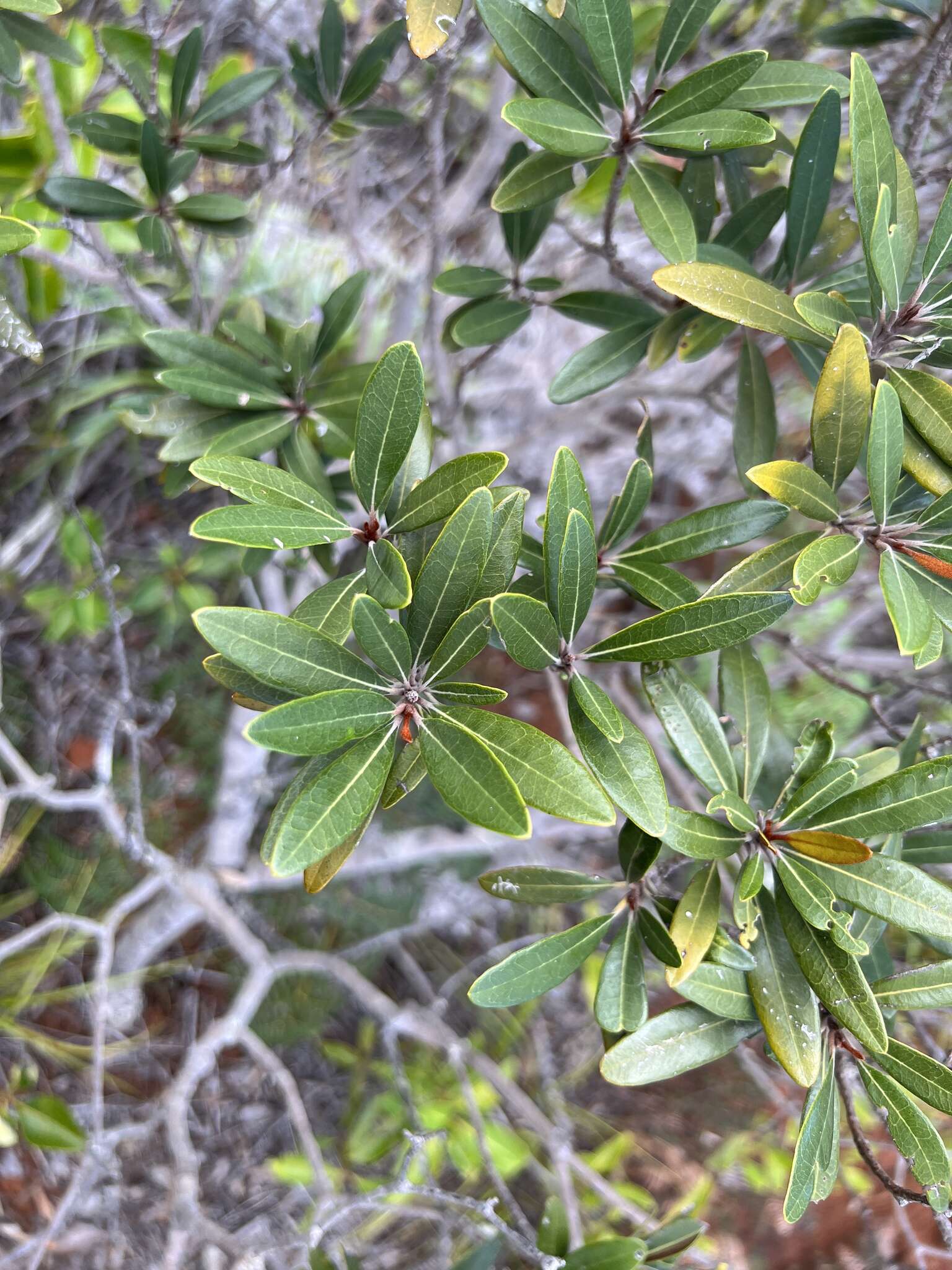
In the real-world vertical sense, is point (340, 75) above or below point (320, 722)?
above

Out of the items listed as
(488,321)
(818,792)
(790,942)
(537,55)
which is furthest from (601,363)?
(790,942)

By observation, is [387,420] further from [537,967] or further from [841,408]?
[537,967]

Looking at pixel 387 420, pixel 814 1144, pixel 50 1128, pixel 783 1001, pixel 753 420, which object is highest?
pixel 387 420

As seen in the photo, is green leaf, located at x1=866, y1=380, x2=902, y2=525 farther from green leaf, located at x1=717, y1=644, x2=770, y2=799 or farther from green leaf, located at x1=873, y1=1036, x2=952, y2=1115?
green leaf, located at x1=873, y1=1036, x2=952, y2=1115

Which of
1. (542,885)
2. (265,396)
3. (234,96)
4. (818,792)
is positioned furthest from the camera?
(234,96)

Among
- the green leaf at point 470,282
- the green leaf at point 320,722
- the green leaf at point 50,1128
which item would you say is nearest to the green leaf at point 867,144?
the green leaf at point 470,282

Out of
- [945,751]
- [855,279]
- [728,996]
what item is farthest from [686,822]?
[855,279]

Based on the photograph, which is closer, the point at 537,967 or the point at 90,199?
the point at 537,967
